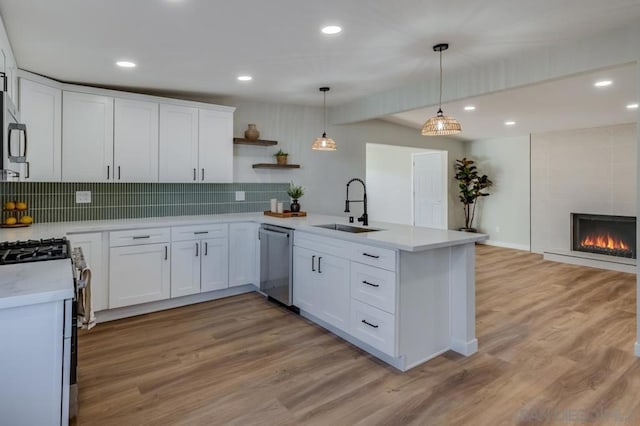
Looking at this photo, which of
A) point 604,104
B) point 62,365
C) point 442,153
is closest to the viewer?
point 62,365

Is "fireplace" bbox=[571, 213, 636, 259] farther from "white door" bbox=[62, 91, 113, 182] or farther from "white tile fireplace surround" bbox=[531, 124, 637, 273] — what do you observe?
"white door" bbox=[62, 91, 113, 182]

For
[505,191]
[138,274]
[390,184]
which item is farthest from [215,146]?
[505,191]

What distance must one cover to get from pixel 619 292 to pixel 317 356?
13.4 feet

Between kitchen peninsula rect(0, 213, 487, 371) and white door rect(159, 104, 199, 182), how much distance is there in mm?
763

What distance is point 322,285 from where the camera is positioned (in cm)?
329

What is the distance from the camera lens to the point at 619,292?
14.9 ft

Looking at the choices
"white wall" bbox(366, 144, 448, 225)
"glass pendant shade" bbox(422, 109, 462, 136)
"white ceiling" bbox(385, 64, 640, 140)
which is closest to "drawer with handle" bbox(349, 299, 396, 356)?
"glass pendant shade" bbox(422, 109, 462, 136)

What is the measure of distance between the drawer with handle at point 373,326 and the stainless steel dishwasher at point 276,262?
0.99 meters

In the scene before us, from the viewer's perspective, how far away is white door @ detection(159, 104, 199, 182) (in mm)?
4020

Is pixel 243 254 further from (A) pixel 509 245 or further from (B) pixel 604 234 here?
(B) pixel 604 234

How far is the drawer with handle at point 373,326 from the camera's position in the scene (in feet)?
8.48

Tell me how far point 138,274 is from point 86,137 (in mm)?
1427

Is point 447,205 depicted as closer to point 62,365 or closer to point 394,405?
point 394,405

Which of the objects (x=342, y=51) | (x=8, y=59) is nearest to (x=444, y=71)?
(x=342, y=51)
